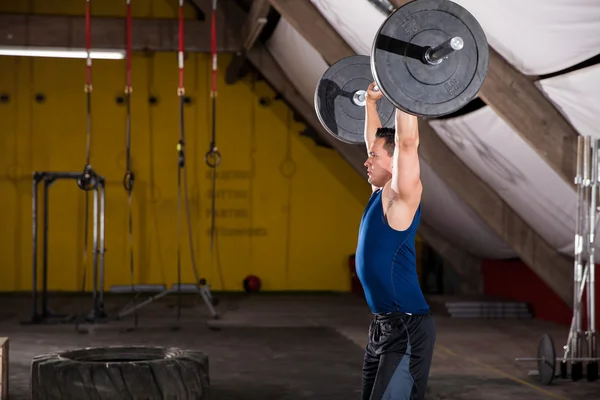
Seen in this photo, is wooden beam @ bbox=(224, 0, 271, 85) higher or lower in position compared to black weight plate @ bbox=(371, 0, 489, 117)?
higher

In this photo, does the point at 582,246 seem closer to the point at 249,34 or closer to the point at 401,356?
the point at 401,356

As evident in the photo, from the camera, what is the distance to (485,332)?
6.25 meters

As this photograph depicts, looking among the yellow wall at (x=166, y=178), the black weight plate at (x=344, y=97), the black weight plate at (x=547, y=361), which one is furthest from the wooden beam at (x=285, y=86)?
the black weight plate at (x=344, y=97)

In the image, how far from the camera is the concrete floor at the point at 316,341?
4148 millimetres

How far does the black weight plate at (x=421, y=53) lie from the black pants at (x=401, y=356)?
517 millimetres

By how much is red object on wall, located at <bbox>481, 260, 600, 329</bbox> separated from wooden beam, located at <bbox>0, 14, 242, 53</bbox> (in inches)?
118

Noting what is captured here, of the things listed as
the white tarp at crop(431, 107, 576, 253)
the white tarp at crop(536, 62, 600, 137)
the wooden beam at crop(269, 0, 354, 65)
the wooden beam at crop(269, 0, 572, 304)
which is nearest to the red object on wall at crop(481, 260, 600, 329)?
the wooden beam at crop(269, 0, 572, 304)

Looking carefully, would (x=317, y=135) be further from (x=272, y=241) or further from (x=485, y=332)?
(x=485, y=332)

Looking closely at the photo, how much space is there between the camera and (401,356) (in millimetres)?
2186

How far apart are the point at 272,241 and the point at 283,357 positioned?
13.4ft

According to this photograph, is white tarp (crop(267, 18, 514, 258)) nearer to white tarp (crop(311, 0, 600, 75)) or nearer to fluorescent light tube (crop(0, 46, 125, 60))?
fluorescent light tube (crop(0, 46, 125, 60))

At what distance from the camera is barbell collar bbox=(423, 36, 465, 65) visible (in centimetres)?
216

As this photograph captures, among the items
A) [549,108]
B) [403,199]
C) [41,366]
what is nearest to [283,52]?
[549,108]

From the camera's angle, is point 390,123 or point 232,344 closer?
point 390,123
